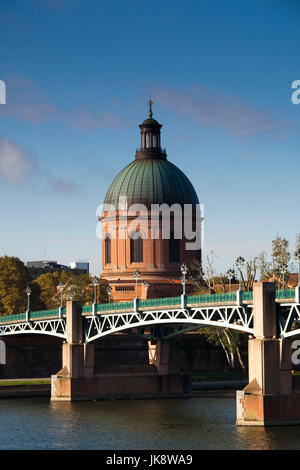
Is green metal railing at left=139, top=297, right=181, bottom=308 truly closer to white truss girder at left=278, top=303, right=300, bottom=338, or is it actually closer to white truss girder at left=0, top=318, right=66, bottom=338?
white truss girder at left=278, top=303, right=300, bottom=338

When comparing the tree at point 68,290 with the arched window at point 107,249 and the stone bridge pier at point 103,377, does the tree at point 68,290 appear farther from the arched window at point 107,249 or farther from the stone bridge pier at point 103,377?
the stone bridge pier at point 103,377

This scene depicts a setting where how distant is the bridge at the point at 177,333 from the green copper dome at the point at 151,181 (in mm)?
28076

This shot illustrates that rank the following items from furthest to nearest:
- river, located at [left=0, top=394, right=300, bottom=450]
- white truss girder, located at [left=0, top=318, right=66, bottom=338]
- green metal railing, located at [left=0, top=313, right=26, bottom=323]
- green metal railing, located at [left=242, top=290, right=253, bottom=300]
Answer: green metal railing, located at [left=0, top=313, right=26, bottom=323] → white truss girder, located at [left=0, top=318, right=66, bottom=338] → green metal railing, located at [left=242, top=290, right=253, bottom=300] → river, located at [left=0, top=394, right=300, bottom=450]

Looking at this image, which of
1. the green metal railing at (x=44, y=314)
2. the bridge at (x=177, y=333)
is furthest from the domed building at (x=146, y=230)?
the green metal railing at (x=44, y=314)

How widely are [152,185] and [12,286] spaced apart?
21.6 m

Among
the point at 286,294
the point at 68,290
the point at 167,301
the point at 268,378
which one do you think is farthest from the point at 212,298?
the point at 68,290

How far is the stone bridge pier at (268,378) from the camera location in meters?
72.6

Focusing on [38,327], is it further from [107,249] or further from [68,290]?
[107,249]

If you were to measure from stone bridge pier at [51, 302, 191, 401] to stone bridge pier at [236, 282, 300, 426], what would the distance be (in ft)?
82.2

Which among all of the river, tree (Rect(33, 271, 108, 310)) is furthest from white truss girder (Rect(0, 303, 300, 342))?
tree (Rect(33, 271, 108, 310))

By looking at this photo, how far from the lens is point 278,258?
113 metres

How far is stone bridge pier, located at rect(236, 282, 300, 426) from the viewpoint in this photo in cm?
7262

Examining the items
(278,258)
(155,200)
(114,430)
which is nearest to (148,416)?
(114,430)
